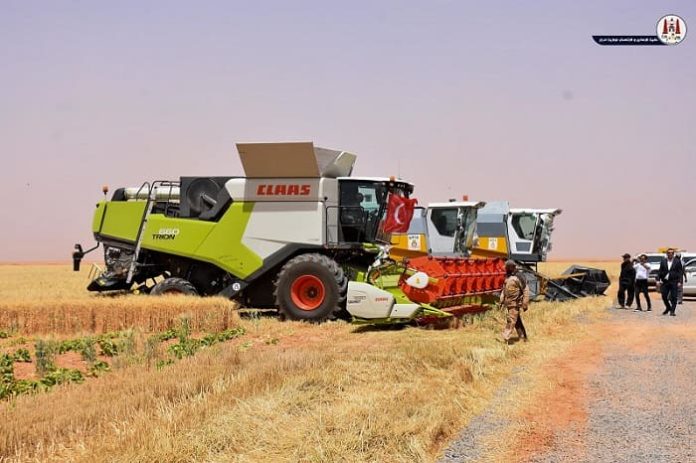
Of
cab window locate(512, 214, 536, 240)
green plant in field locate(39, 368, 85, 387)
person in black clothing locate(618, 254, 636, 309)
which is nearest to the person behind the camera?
green plant in field locate(39, 368, 85, 387)

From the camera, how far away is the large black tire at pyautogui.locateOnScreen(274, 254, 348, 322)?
50.0 ft

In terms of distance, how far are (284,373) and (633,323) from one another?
432 inches

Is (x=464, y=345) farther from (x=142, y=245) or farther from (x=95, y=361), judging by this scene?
(x=142, y=245)

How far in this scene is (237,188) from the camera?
54.9ft

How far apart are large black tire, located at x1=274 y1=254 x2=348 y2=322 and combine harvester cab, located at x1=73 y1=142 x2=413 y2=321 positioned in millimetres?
21

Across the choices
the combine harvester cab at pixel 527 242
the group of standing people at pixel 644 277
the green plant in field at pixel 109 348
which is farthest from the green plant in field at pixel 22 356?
the combine harvester cab at pixel 527 242

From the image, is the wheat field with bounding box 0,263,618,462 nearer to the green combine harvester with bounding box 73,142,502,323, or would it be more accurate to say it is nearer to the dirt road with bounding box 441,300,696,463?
the dirt road with bounding box 441,300,696,463

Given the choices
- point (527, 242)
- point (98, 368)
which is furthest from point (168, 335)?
point (527, 242)

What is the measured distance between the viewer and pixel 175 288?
16.9m

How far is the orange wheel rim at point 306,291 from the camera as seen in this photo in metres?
15.5

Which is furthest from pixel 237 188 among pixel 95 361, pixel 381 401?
pixel 381 401

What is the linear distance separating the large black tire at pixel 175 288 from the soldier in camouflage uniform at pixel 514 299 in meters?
7.41

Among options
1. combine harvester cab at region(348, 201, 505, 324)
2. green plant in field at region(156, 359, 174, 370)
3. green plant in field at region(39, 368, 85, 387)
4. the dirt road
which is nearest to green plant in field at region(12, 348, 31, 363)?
green plant in field at region(39, 368, 85, 387)

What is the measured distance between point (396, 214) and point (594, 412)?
8964 millimetres
